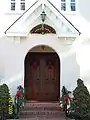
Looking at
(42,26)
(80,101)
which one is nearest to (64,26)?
(42,26)

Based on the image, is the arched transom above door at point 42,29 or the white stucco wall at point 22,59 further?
the arched transom above door at point 42,29

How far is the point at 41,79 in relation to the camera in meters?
18.9

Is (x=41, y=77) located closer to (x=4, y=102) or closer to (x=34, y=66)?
(x=34, y=66)

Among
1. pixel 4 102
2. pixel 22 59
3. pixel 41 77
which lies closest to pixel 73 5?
pixel 22 59

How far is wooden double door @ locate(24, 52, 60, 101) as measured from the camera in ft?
62.0

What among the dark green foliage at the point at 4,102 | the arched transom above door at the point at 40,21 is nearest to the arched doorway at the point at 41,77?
the arched transom above door at the point at 40,21

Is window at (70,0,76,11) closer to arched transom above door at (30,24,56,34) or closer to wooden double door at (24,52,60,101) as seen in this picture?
arched transom above door at (30,24,56,34)

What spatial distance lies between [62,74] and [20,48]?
2.31 meters

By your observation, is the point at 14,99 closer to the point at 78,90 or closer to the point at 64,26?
the point at 78,90

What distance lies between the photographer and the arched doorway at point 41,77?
1891 cm

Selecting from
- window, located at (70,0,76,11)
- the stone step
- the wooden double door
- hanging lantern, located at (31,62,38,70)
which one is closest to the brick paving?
the stone step

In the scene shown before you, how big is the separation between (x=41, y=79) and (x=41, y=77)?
0.10 meters

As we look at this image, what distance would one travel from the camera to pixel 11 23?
1736 cm

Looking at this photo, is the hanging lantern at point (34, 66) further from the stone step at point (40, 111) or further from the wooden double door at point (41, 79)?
the stone step at point (40, 111)
